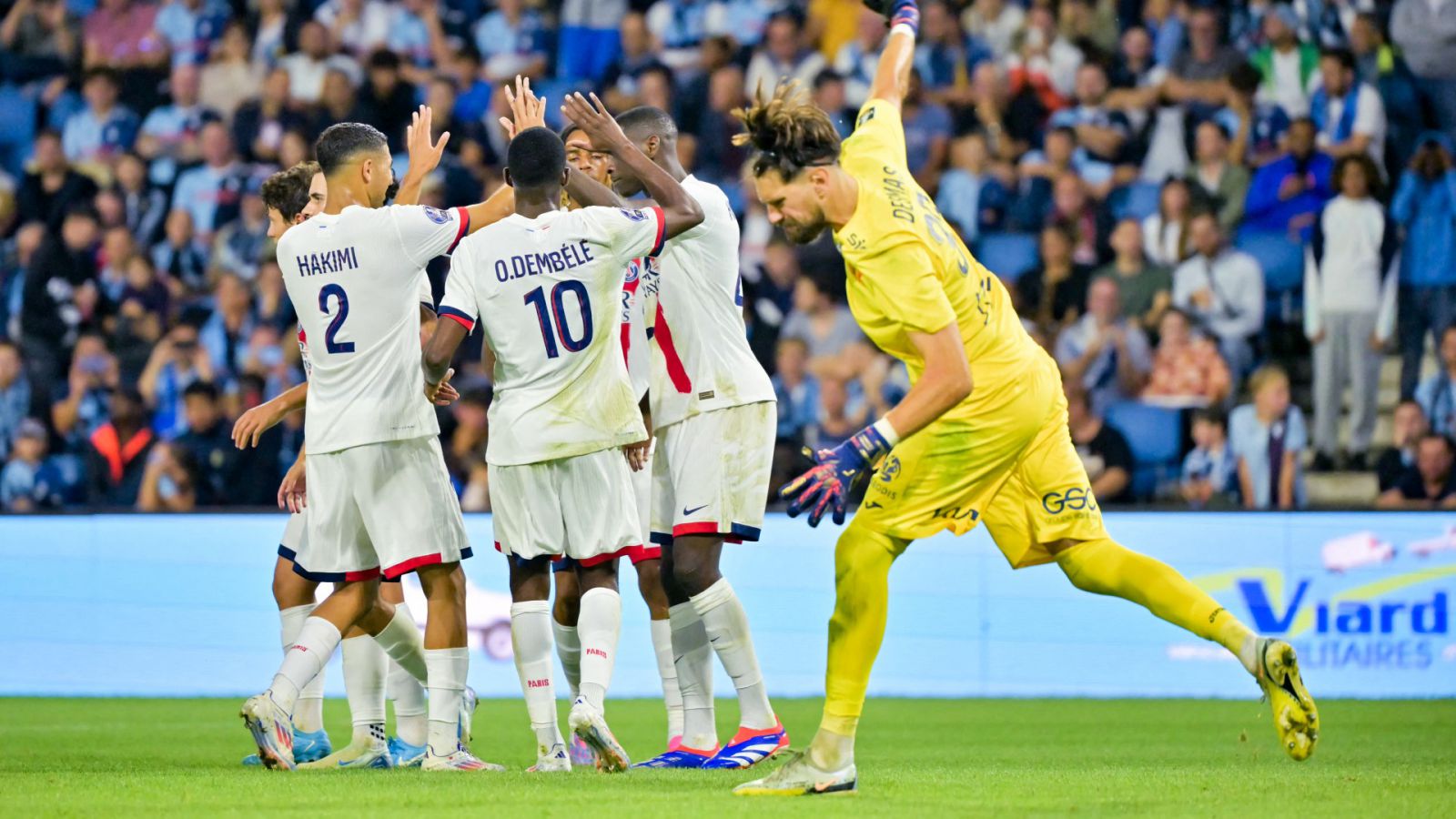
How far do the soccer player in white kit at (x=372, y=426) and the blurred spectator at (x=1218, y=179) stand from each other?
28.3 feet

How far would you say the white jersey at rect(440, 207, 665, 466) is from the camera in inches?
263

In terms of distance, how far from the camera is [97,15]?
1731 centimetres

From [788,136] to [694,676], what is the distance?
259cm

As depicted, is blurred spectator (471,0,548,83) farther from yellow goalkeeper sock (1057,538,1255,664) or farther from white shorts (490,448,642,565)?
yellow goalkeeper sock (1057,538,1255,664)

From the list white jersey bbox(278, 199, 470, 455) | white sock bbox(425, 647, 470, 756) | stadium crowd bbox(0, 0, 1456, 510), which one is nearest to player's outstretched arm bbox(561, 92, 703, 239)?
white jersey bbox(278, 199, 470, 455)

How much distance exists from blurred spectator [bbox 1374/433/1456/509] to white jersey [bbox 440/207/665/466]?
285 inches

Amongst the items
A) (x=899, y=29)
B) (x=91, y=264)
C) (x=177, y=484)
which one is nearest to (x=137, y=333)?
(x=91, y=264)

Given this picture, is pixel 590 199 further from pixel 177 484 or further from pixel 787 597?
pixel 177 484

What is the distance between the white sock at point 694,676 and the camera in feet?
24.2

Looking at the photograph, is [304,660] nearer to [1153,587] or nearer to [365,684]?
[365,684]

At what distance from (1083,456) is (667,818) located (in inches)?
323

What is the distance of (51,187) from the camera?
632 inches

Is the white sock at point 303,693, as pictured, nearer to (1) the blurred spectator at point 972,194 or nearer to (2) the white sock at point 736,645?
(2) the white sock at point 736,645

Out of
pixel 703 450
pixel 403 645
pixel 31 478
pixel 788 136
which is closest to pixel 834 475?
pixel 788 136
